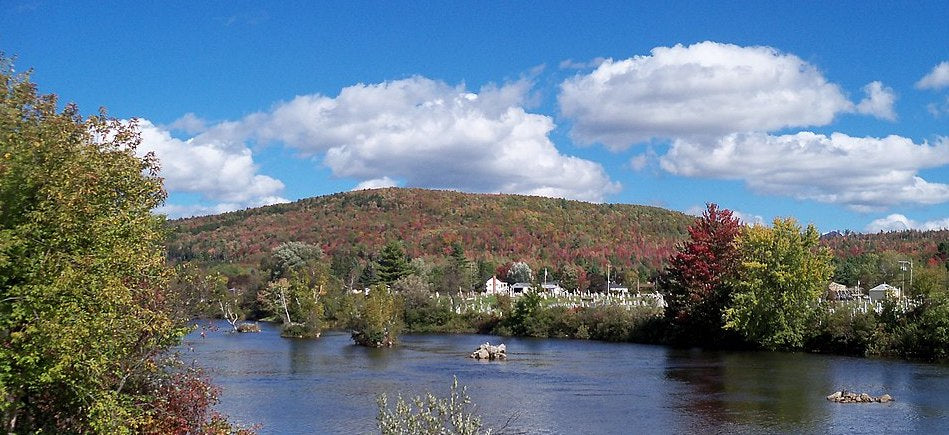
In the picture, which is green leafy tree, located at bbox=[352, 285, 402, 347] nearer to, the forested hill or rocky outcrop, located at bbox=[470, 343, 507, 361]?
rocky outcrop, located at bbox=[470, 343, 507, 361]

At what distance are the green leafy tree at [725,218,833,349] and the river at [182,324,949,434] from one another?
2.81 m

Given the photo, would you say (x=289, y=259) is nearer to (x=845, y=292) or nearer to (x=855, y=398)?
(x=845, y=292)

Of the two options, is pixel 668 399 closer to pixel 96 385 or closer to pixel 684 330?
pixel 96 385

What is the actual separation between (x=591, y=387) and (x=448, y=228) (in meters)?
121

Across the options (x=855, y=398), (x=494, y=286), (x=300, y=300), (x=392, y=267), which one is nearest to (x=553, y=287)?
(x=494, y=286)

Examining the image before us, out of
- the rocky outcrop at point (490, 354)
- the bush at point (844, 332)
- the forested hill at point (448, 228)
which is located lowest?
the rocky outcrop at point (490, 354)

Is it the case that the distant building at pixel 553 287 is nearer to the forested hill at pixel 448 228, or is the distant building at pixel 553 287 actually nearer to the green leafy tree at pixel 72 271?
the forested hill at pixel 448 228

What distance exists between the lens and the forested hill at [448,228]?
5812 inches

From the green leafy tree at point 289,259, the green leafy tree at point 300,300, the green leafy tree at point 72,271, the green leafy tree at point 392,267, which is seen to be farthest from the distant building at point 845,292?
the green leafy tree at point 72,271

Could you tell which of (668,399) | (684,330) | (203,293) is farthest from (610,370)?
(203,293)

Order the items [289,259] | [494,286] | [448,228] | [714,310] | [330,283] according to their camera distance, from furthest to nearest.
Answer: [448,228], [494,286], [289,259], [330,283], [714,310]

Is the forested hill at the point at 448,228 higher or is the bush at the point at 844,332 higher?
the forested hill at the point at 448,228

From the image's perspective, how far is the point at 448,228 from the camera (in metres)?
161

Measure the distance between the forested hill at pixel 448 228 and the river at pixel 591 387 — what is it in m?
82.3
